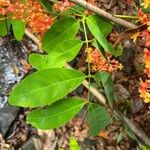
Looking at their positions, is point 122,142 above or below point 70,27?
below

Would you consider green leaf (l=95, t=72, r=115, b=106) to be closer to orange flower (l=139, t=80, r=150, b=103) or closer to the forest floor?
orange flower (l=139, t=80, r=150, b=103)

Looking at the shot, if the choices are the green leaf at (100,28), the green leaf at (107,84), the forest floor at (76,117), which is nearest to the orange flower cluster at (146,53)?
the green leaf at (100,28)

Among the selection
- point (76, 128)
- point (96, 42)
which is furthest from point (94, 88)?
point (96, 42)

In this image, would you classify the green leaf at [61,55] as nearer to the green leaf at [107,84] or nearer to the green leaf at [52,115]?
the green leaf at [52,115]

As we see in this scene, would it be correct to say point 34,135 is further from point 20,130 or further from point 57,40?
point 57,40

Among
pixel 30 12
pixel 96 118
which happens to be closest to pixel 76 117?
pixel 96 118
